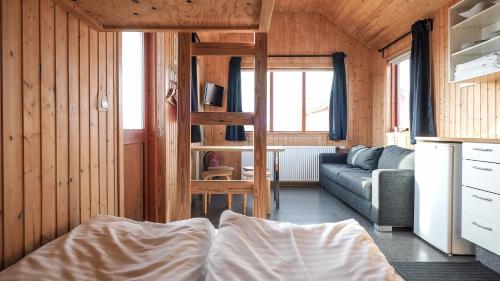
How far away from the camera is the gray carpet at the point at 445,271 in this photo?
2.12m

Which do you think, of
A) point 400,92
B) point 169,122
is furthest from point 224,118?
point 400,92

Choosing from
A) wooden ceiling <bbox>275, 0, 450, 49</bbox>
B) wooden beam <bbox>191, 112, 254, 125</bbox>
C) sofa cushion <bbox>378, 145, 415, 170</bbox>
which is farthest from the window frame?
wooden beam <bbox>191, 112, 254, 125</bbox>

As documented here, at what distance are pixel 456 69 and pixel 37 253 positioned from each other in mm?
3470

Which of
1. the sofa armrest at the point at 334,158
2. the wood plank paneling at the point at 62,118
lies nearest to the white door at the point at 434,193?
the sofa armrest at the point at 334,158

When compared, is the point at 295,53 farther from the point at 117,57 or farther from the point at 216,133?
the point at 117,57

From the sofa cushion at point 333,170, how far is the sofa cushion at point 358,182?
21cm

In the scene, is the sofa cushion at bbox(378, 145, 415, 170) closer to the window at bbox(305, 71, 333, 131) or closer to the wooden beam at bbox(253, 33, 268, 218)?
the window at bbox(305, 71, 333, 131)

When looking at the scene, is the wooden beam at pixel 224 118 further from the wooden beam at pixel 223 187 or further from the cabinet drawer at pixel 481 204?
the cabinet drawer at pixel 481 204

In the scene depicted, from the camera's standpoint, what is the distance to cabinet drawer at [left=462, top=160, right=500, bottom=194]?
2.08 metres

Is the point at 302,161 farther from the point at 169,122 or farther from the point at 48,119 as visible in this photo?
the point at 48,119

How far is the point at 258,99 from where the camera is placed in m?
1.62

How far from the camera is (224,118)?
1656 millimetres

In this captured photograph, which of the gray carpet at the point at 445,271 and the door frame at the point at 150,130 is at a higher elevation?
the door frame at the point at 150,130

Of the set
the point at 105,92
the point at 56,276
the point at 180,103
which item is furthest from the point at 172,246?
the point at 105,92
